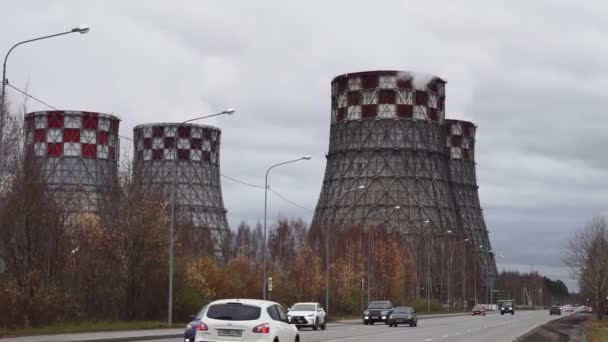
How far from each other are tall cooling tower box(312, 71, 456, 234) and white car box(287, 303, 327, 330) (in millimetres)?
88566

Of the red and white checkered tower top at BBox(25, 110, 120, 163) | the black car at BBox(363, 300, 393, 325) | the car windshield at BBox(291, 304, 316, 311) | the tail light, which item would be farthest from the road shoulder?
the red and white checkered tower top at BBox(25, 110, 120, 163)

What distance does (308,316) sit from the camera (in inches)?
1960

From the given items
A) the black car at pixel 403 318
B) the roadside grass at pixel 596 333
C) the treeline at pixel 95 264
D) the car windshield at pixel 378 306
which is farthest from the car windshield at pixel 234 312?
the car windshield at pixel 378 306

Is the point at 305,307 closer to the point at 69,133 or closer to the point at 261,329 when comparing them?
the point at 261,329

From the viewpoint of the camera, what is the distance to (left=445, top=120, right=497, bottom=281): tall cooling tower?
16512cm

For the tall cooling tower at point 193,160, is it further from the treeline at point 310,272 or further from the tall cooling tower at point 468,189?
the tall cooling tower at point 468,189

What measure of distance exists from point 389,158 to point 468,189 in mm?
32965

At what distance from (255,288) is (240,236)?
116426 millimetres

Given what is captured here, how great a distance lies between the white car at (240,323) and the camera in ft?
71.9

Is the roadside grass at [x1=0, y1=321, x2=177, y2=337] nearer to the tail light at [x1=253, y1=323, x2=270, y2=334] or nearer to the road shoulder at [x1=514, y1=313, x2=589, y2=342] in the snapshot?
the tail light at [x1=253, y1=323, x2=270, y2=334]

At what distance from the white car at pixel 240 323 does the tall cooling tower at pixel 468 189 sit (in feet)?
447

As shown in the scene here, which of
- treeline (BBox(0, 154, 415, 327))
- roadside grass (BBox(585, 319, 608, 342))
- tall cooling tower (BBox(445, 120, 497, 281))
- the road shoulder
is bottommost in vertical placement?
the road shoulder

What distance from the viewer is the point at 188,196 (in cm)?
17762

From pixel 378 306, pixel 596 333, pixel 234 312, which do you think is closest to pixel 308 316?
pixel 596 333
